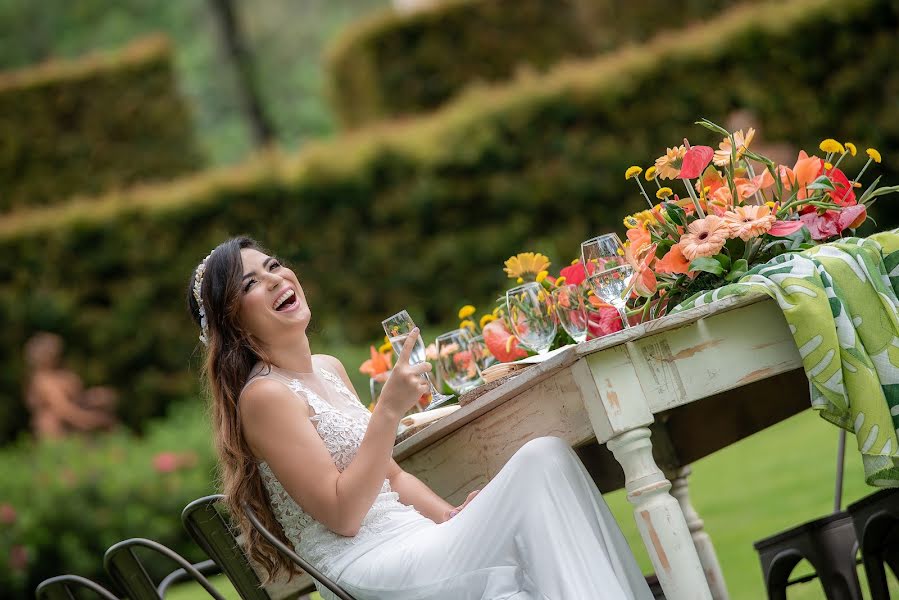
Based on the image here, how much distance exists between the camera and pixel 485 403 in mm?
2674

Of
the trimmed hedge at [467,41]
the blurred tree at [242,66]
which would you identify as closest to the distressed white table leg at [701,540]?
the trimmed hedge at [467,41]

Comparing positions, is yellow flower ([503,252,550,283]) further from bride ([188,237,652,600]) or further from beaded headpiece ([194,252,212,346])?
beaded headpiece ([194,252,212,346])

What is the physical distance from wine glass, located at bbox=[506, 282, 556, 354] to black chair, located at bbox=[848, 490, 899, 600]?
891 mm

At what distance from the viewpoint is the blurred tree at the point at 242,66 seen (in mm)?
17938

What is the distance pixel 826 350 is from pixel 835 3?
704cm

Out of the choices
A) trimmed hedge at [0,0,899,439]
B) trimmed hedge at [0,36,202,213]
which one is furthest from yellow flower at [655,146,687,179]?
trimmed hedge at [0,36,202,213]

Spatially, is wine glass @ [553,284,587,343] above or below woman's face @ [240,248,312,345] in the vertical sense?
below

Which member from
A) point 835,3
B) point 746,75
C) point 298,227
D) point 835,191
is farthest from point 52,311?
point 835,191

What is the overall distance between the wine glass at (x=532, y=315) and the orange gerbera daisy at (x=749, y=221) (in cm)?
47

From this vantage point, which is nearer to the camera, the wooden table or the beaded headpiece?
the wooden table

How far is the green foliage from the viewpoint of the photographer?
A: 7.34 meters

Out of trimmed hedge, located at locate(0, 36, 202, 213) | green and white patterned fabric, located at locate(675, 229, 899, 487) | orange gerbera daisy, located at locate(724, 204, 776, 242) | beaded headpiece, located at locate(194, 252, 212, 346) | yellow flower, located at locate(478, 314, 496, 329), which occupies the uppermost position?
trimmed hedge, located at locate(0, 36, 202, 213)

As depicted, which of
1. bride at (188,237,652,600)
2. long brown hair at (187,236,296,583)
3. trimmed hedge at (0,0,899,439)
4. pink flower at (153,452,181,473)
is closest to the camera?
bride at (188,237,652,600)

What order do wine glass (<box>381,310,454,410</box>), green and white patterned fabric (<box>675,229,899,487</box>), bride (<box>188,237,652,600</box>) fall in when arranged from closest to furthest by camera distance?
green and white patterned fabric (<box>675,229,899,487</box>) < bride (<box>188,237,652,600</box>) < wine glass (<box>381,310,454,410</box>)
